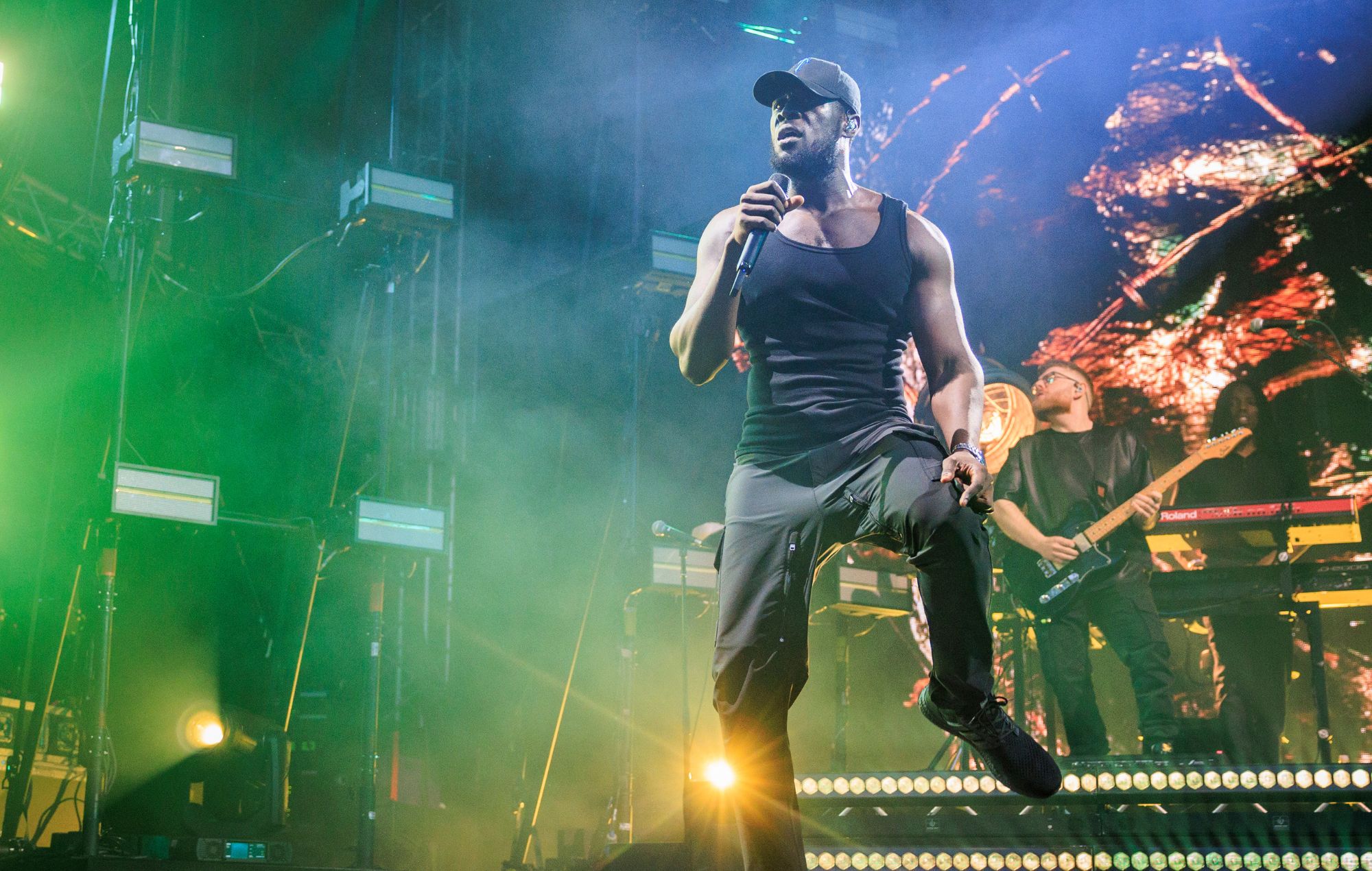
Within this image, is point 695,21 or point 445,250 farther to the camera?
point 445,250

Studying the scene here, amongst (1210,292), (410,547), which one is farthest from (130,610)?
(1210,292)

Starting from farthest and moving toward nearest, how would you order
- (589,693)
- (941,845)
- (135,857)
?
(589,693), (135,857), (941,845)

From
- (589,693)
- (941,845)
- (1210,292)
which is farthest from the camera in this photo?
(1210,292)

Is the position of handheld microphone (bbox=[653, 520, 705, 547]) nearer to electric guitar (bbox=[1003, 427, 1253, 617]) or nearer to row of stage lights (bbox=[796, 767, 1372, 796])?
electric guitar (bbox=[1003, 427, 1253, 617])

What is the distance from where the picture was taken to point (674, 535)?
21.8ft

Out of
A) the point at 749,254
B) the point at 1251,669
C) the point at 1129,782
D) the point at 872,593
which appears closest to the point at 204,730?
the point at 872,593

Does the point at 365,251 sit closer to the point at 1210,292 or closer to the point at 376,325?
the point at 376,325

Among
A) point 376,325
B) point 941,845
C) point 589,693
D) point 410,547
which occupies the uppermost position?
point 376,325

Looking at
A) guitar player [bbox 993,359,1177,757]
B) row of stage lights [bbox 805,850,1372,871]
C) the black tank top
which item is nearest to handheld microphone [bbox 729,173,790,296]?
the black tank top

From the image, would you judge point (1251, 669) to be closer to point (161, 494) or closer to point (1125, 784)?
point (1125, 784)

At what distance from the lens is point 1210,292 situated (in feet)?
34.3

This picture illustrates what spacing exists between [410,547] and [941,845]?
4.39 metres

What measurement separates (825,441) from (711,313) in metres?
0.36

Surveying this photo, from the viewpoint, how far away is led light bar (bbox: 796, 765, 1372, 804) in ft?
13.5
